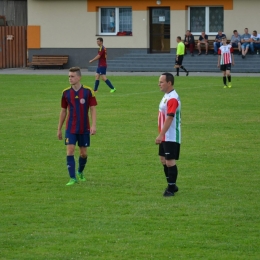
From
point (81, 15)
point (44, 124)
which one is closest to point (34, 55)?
point (81, 15)

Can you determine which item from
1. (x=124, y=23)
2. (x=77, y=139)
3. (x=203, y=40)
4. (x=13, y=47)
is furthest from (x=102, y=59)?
(x=13, y=47)

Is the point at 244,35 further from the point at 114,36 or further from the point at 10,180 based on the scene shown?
the point at 10,180

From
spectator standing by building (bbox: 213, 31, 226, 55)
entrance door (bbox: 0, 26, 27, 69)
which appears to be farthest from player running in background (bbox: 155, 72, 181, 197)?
entrance door (bbox: 0, 26, 27, 69)

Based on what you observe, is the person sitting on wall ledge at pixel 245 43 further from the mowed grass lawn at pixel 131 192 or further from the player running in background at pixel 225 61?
the mowed grass lawn at pixel 131 192

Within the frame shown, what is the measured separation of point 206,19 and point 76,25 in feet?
26.2

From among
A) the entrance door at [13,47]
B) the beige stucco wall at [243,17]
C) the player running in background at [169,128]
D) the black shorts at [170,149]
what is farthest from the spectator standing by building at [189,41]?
the black shorts at [170,149]

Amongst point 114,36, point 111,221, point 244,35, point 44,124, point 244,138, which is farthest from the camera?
point 114,36

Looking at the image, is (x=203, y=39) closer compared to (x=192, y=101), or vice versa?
(x=192, y=101)

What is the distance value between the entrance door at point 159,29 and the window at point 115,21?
1387mm

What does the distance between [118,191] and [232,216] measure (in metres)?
2.11

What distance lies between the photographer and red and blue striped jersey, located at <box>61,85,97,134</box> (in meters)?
10.9

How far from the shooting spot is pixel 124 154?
553 inches

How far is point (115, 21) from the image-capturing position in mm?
45188

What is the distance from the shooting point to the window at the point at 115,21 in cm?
4500
